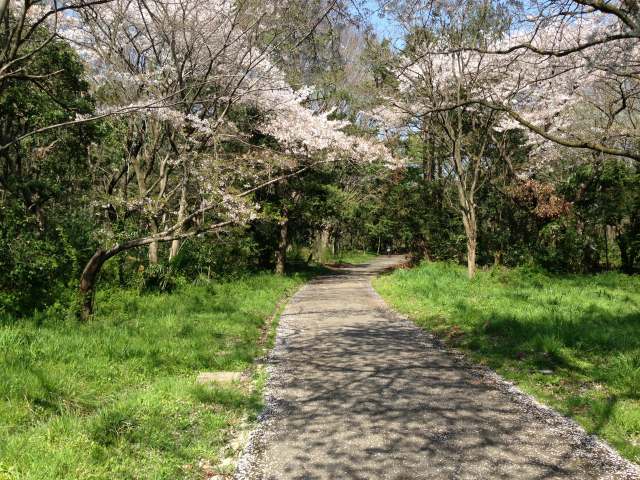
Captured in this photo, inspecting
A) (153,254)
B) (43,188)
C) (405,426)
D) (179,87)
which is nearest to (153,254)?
(153,254)

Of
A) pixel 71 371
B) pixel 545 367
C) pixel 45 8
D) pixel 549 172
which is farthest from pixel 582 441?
pixel 549 172

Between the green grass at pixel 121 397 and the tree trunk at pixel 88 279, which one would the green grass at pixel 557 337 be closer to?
the green grass at pixel 121 397

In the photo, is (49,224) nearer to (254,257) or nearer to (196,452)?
(254,257)

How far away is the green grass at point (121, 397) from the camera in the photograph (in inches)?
142

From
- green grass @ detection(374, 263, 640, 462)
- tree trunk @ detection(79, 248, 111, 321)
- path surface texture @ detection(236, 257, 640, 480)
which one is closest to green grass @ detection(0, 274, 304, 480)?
tree trunk @ detection(79, 248, 111, 321)

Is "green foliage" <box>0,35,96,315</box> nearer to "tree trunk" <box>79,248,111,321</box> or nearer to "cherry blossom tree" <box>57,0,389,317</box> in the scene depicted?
"tree trunk" <box>79,248,111,321</box>

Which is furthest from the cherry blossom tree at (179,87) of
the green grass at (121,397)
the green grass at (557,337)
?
the green grass at (557,337)

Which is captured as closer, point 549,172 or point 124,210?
point 124,210

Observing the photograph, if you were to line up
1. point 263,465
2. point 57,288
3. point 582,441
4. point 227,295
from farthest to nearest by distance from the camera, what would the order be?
1. point 227,295
2. point 57,288
3. point 582,441
4. point 263,465

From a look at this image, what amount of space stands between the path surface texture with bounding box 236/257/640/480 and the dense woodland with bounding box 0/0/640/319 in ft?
10.0

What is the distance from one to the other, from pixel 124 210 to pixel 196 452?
924cm

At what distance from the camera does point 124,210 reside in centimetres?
1212

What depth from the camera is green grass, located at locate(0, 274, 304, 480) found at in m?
3.60

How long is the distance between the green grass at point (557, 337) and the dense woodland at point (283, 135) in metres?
2.58
